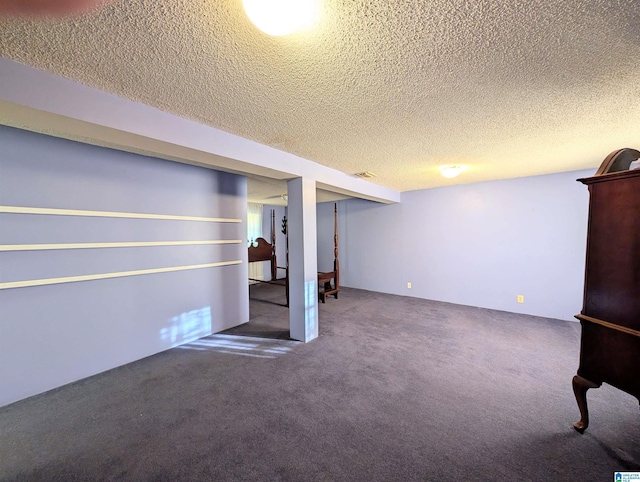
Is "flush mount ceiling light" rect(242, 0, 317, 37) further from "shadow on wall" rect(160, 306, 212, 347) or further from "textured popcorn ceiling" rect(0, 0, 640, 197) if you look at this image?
"shadow on wall" rect(160, 306, 212, 347)

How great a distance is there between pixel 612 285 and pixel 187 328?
12.7 ft

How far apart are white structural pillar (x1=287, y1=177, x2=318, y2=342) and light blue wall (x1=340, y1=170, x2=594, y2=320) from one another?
2817 mm

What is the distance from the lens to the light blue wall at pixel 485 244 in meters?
3.61

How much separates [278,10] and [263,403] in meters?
2.39

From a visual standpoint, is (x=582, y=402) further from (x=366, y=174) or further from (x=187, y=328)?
(x=187, y=328)

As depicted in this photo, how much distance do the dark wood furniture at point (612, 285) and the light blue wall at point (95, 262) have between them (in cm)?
365

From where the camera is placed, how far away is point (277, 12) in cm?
89

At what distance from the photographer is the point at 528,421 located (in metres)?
1.73

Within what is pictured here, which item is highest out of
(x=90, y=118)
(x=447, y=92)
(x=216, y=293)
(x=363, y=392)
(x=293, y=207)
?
(x=447, y=92)

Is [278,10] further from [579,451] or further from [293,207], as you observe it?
[579,451]

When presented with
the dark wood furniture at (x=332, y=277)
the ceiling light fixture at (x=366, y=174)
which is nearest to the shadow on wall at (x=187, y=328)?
the dark wood furniture at (x=332, y=277)

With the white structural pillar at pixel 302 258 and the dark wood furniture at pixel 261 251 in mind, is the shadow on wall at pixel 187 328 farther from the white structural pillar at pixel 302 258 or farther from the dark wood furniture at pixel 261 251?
the dark wood furniture at pixel 261 251

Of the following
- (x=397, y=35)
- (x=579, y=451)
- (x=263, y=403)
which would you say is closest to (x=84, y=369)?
(x=263, y=403)

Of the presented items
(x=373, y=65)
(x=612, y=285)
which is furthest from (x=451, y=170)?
(x=373, y=65)
